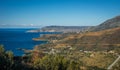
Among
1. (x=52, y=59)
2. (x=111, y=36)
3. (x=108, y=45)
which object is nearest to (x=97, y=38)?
(x=111, y=36)

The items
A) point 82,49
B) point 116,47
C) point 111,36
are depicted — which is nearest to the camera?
point 116,47

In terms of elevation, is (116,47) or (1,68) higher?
(1,68)

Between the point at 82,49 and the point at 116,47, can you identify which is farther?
the point at 82,49

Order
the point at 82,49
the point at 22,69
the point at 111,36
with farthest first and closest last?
the point at 111,36
the point at 82,49
the point at 22,69

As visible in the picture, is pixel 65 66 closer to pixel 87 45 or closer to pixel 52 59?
pixel 52 59

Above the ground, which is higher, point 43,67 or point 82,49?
point 43,67

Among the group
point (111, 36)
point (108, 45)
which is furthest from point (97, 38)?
point (108, 45)

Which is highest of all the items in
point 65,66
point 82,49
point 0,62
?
point 0,62

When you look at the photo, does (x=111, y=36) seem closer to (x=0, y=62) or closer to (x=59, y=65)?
(x=59, y=65)

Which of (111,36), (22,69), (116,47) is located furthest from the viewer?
(111,36)
